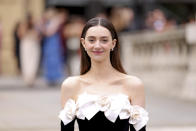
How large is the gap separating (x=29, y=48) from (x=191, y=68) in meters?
4.98

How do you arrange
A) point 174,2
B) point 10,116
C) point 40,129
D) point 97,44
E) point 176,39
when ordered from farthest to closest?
point 174,2, point 176,39, point 10,116, point 40,129, point 97,44

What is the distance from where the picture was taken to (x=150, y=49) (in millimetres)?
14797

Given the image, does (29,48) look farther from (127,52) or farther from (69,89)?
(69,89)

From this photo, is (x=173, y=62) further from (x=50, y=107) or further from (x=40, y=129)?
(x=40, y=129)

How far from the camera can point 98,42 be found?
3.48 metres

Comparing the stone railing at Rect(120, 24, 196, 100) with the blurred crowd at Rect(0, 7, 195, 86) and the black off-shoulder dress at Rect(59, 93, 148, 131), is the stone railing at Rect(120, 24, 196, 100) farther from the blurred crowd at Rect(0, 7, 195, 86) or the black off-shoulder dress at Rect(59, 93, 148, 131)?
the black off-shoulder dress at Rect(59, 93, 148, 131)

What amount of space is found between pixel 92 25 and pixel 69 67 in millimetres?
14054

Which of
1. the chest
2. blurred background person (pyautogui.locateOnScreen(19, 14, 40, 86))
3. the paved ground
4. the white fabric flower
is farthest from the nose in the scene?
blurred background person (pyautogui.locateOnScreen(19, 14, 40, 86))

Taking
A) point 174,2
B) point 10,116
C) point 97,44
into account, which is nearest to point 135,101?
point 97,44

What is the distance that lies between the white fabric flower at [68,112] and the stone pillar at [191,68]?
7.83 m

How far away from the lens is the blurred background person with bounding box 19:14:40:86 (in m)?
15.6

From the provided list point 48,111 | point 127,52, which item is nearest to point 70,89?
point 48,111

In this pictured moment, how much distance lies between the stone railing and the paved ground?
0.27 metres

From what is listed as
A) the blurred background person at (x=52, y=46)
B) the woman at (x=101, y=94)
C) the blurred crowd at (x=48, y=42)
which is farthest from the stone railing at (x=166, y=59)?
the woman at (x=101, y=94)
